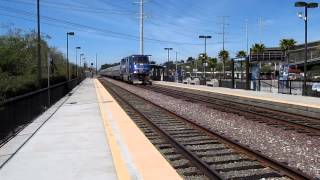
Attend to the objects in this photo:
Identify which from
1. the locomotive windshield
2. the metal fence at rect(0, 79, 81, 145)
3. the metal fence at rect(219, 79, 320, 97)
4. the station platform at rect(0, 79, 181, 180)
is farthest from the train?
the station platform at rect(0, 79, 181, 180)

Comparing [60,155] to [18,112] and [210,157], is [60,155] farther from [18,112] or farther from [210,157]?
[18,112]

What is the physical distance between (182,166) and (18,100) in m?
7.98

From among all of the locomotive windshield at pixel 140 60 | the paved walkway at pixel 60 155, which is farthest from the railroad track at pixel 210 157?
the locomotive windshield at pixel 140 60

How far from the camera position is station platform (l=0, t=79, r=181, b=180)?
29.0 feet

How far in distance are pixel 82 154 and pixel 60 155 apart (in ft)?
1.49

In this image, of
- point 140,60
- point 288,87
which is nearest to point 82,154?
point 288,87

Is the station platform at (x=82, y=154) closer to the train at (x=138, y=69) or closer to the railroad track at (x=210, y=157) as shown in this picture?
the railroad track at (x=210, y=157)

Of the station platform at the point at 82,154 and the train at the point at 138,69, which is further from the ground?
the train at the point at 138,69

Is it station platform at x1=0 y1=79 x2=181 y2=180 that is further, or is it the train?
the train

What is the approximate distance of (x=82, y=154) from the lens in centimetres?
1095

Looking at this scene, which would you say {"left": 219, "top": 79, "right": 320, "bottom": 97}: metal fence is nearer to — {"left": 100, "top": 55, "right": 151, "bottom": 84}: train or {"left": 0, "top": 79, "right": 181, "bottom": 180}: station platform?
{"left": 100, "top": 55, "right": 151, "bottom": 84}: train

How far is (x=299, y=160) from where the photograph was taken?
10633 millimetres

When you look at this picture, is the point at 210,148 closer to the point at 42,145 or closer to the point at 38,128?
the point at 42,145

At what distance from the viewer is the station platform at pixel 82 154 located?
8828 mm
